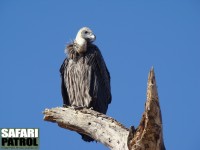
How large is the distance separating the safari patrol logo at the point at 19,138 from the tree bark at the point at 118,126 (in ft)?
4.20

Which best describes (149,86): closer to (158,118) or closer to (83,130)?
(158,118)

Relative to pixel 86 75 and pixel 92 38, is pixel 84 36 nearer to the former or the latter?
pixel 92 38

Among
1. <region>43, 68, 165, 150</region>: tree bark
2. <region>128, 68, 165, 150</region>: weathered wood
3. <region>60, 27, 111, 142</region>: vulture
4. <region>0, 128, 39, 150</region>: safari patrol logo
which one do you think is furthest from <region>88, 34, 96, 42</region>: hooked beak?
<region>128, 68, 165, 150</region>: weathered wood

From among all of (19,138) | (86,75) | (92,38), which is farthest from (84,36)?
(19,138)

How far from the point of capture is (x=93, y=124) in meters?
10.4

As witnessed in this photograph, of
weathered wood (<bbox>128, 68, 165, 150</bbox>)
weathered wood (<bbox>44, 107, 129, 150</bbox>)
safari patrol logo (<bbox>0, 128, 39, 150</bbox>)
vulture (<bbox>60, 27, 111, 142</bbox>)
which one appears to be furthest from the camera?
vulture (<bbox>60, 27, 111, 142</bbox>)

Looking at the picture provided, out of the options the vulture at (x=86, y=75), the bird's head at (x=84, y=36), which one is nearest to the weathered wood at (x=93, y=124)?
the vulture at (x=86, y=75)

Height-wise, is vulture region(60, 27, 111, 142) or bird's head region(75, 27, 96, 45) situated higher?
bird's head region(75, 27, 96, 45)

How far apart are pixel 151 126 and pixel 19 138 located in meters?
4.71

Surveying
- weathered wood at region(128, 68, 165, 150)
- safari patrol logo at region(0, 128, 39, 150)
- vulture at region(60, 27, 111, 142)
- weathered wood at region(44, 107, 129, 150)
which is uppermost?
vulture at region(60, 27, 111, 142)

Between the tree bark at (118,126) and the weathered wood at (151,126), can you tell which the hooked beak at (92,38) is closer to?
the tree bark at (118,126)

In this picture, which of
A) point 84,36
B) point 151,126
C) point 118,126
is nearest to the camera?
point 151,126

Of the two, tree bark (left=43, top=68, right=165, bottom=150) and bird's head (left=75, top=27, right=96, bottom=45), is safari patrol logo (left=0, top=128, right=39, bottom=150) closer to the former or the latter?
tree bark (left=43, top=68, right=165, bottom=150)

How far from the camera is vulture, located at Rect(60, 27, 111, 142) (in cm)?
1306
